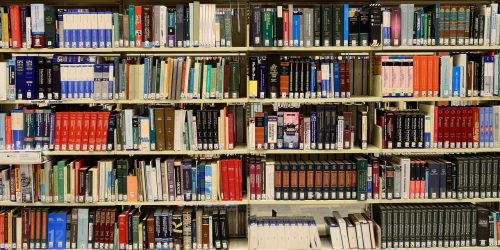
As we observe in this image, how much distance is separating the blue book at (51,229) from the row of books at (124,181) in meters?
0.12

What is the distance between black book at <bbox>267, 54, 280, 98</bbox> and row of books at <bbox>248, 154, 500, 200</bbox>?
546 mm

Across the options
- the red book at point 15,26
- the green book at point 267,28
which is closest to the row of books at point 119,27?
the red book at point 15,26

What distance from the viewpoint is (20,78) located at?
11.2 ft

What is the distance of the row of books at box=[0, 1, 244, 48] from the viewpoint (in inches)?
134

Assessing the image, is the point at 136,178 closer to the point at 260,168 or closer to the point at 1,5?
the point at 260,168

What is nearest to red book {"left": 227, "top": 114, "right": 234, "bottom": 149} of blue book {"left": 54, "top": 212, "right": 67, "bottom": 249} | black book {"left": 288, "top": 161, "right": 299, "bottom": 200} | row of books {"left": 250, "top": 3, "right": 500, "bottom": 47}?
black book {"left": 288, "top": 161, "right": 299, "bottom": 200}

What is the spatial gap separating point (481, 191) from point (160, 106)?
2587 mm

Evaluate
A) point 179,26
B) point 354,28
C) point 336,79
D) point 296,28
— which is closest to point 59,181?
point 179,26

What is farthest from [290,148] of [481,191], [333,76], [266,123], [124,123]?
[481,191]

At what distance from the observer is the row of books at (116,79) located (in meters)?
3.41

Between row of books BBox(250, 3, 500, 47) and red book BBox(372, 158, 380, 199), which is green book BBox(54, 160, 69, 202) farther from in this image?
red book BBox(372, 158, 380, 199)

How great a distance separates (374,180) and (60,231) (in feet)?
8.07

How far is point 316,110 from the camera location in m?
3.48

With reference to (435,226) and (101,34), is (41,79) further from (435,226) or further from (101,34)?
(435,226)
